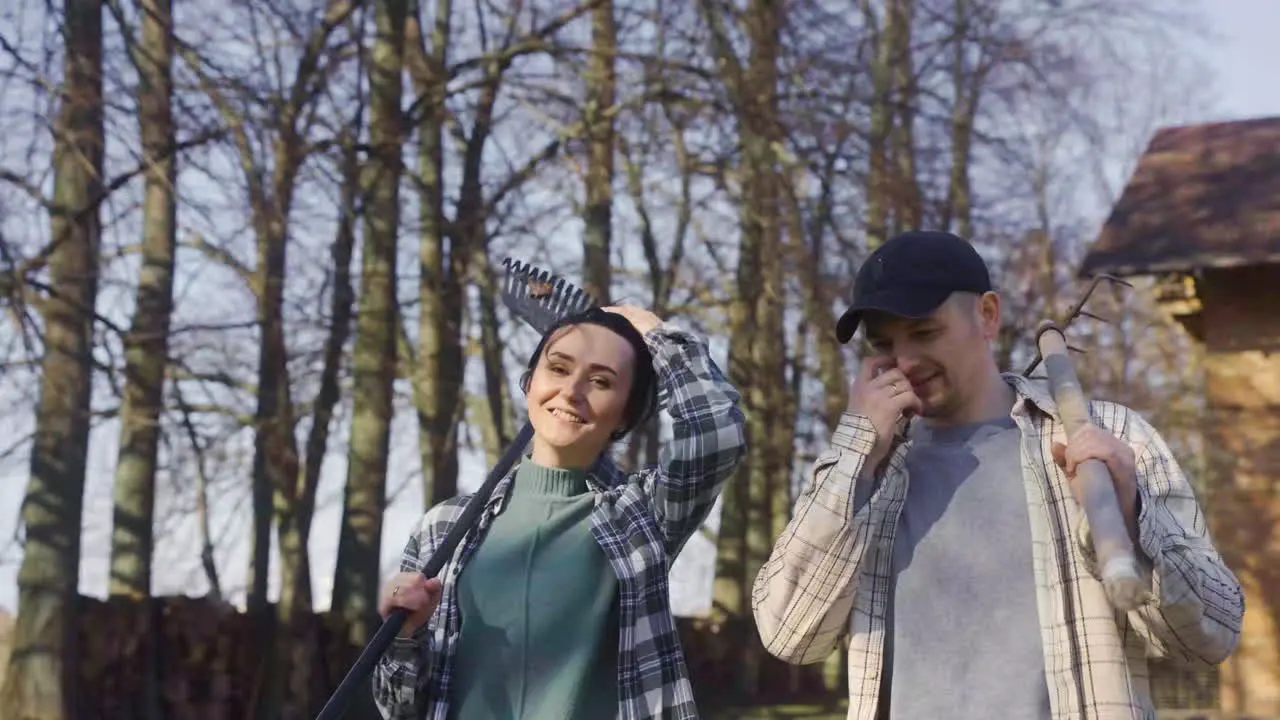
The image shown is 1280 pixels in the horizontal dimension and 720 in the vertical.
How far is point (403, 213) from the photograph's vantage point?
45.9ft

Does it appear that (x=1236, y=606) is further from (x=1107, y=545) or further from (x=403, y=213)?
(x=403, y=213)

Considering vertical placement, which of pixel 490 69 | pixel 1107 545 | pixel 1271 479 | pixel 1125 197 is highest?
pixel 490 69

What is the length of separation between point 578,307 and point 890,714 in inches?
56.0

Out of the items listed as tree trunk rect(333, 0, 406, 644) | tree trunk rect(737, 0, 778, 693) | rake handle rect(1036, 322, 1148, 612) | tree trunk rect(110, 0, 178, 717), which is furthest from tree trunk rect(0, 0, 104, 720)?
rake handle rect(1036, 322, 1148, 612)

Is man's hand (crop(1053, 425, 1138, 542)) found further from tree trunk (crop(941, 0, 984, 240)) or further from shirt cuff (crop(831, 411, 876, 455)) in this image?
tree trunk (crop(941, 0, 984, 240))

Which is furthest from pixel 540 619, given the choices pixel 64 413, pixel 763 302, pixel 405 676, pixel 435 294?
pixel 763 302

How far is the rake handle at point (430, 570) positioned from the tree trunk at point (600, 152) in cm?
912

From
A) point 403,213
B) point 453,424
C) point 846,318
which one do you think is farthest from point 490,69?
point 846,318

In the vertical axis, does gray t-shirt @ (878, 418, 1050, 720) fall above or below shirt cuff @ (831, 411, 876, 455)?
below

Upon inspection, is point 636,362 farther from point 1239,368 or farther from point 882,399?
point 1239,368

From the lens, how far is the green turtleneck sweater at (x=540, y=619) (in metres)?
3.39

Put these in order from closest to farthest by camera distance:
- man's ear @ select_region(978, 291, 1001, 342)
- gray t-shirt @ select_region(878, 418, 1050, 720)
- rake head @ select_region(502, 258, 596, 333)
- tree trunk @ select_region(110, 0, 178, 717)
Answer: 1. gray t-shirt @ select_region(878, 418, 1050, 720)
2. man's ear @ select_region(978, 291, 1001, 342)
3. rake head @ select_region(502, 258, 596, 333)
4. tree trunk @ select_region(110, 0, 178, 717)

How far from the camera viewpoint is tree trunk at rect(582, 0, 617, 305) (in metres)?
13.0

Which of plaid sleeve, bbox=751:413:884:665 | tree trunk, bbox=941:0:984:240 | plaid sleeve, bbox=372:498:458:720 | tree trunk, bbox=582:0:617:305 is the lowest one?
plaid sleeve, bbox=372:498:458:720
